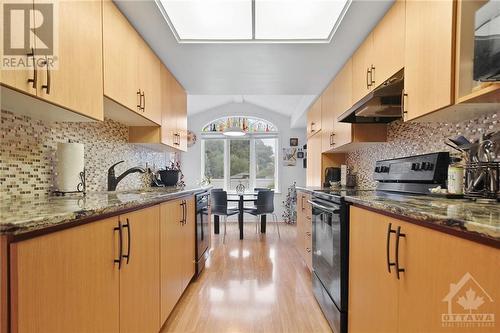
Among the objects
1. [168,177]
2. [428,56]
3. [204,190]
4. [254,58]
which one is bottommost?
[204,190]

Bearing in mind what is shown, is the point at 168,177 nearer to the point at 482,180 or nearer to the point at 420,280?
the point at 420,280

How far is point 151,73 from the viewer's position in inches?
85.1

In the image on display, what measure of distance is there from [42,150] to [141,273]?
3.04ft

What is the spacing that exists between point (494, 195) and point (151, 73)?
2.41 m

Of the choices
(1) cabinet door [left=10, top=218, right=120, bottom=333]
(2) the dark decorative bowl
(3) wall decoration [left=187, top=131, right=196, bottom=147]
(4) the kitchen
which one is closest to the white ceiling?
(4) the kitchen

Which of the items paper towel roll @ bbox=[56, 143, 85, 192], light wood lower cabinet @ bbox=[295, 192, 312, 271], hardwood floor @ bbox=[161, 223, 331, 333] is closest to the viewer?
paper towel roll @ bbox=[56, 143, 85, 192]

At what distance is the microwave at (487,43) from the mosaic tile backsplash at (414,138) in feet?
1.24

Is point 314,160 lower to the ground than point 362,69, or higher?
lower

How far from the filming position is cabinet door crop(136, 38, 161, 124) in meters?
1.97

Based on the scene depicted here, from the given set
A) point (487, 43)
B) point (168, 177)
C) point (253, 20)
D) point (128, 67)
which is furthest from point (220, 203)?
point (487, 43)

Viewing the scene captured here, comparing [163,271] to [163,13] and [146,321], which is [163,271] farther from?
[163,13]

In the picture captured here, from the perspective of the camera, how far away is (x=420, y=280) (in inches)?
34.2

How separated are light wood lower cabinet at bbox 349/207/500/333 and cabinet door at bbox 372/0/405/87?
98 cm

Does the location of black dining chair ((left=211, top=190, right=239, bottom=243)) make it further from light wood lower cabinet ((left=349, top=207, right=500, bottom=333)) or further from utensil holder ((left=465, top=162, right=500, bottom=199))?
utensil holder ((left=465, top=162, right=500, bottom=199))
